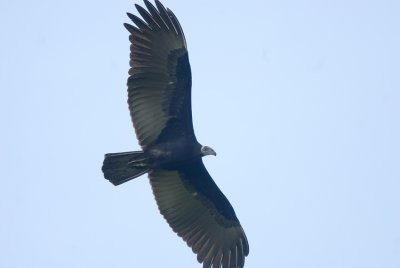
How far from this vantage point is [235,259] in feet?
65.8

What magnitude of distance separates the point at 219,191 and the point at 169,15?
3.70 m

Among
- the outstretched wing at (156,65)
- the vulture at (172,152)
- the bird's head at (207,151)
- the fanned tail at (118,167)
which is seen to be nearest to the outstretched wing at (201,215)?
the vulture at (172,152)

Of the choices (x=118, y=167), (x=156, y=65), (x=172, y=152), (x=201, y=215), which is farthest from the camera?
(x=201, y=215)

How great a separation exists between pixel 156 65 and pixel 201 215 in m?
3.31

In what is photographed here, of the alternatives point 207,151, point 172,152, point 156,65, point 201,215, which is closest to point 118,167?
point 172,152

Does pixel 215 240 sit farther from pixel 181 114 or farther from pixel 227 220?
pixel 181 114

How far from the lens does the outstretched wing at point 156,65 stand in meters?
18.8

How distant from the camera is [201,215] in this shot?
66.4 ft

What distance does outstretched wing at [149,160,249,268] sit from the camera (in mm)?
19891

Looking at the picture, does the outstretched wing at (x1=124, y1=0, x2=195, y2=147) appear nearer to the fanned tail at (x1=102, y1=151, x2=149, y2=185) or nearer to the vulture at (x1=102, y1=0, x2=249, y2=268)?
the vulture at (x1=102, y1=0, x2=249, y2=268)

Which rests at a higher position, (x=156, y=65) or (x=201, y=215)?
(x=156, y=65)

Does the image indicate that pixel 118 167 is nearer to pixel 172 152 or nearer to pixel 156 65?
pixel 172 152

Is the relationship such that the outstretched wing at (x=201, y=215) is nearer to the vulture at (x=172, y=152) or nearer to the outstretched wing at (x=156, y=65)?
the vulture at (x=172, y=152)

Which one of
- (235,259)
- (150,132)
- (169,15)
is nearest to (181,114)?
(150,132)
